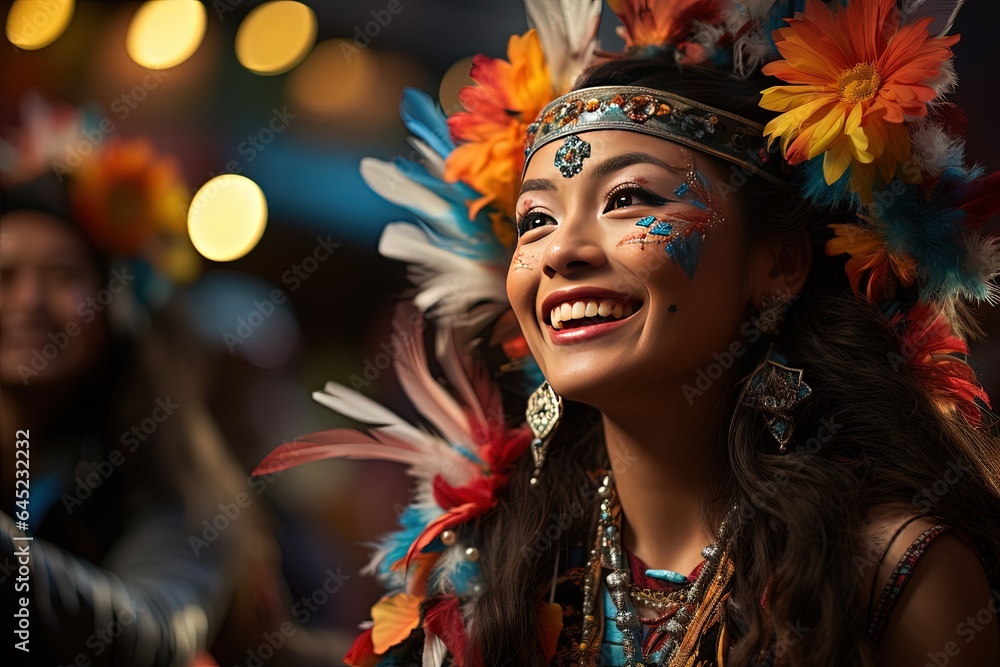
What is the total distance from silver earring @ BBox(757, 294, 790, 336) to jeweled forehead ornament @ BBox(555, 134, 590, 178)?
38 cm

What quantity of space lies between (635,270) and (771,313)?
26 centimetres

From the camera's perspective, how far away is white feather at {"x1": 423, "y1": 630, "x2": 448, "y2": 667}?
1.55 m

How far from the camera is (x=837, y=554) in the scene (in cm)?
124

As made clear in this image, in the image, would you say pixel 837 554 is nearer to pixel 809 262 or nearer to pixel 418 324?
pixel 809 262

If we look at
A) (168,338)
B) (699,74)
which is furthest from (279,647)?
(699,74)

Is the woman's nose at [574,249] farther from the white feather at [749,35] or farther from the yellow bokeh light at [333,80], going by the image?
the yellow bokeh light at [333,80]

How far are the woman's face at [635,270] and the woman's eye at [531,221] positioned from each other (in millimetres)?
23

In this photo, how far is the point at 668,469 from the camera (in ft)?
4.87

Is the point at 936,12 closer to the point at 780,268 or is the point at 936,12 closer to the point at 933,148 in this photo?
the point at 933,148

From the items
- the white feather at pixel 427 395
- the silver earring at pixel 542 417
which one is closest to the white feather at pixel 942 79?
the silver earring at pixel 542 417

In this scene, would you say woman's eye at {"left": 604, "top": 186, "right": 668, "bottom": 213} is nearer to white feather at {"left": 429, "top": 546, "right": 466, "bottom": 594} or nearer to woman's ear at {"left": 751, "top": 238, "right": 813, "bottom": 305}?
woman's ear at {"left": 751, "top": 238, "right": 813, "bottom": 305}

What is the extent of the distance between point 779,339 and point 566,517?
50 cm

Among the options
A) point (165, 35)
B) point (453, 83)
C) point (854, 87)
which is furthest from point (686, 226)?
point (165, 35)

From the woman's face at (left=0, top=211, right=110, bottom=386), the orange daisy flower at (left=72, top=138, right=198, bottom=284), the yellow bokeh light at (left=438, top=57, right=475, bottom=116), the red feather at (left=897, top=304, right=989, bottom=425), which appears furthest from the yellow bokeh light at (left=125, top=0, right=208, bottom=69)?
the red feather at (left=897, top=304, right=989, bottom=425)
